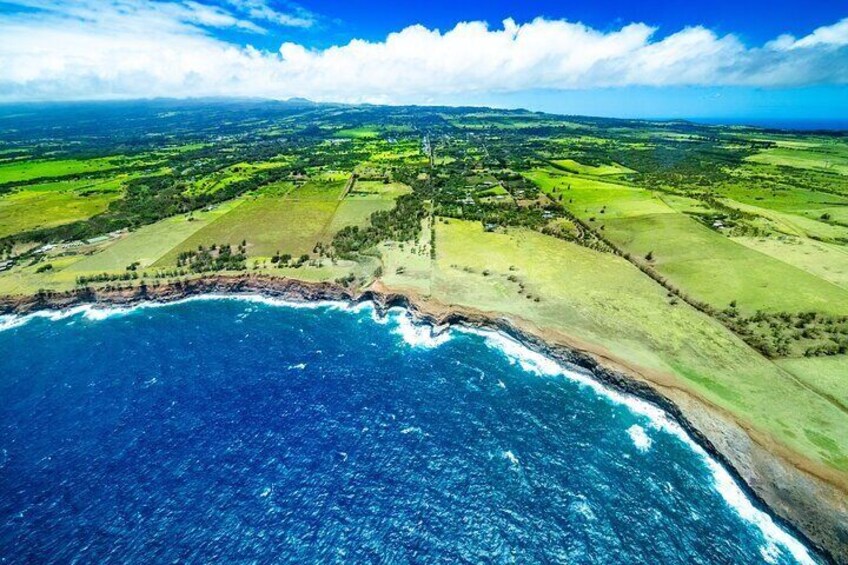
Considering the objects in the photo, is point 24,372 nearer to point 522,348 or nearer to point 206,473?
point 206,473

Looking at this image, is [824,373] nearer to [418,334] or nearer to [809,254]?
[809,254]

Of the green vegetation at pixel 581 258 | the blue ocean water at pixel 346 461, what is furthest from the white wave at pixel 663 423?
the green vegetation at pixel 581 258

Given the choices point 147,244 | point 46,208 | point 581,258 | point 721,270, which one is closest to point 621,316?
point 581,258

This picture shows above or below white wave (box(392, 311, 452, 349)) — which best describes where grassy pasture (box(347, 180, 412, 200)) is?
above

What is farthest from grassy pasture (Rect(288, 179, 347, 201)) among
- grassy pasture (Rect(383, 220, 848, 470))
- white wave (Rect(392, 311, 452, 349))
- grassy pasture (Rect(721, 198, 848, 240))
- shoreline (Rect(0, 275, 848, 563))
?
grassy pasture (Rect(721, 198, 848, 240))

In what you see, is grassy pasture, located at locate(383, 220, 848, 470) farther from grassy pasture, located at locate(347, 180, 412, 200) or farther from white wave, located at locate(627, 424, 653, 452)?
grassy pasture, located at locate(347, 180, 412, 200)

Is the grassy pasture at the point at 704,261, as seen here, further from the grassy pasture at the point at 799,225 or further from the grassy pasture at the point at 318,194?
the grassy pasture at the point at 318,194

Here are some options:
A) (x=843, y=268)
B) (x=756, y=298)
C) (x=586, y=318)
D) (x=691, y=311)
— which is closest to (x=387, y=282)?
(x=586, y=318)
